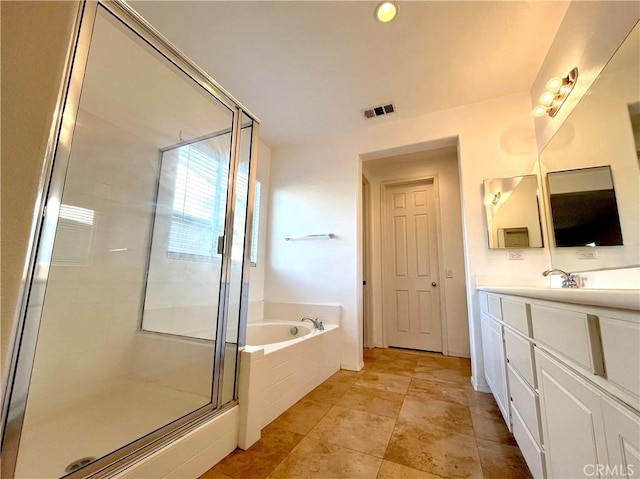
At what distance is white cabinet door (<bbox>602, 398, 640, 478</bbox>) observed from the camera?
0.46m

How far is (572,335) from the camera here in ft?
2.24

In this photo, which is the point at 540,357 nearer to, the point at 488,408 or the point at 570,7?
the point at 488,408

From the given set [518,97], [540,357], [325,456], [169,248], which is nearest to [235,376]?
[325,456]

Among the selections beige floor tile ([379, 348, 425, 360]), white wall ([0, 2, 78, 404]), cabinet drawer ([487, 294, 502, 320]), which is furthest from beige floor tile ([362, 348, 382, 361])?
white wall ([0, 2, 78, 404])

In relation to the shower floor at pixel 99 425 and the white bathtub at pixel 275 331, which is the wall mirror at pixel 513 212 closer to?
the white bathtub at pixel 275 331

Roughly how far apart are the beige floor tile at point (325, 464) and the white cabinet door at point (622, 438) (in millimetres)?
963

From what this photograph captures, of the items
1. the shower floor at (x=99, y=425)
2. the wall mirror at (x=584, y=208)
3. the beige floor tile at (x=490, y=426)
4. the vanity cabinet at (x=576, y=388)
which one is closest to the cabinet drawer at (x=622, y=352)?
the vanity cabinet at (x=576, y=388)

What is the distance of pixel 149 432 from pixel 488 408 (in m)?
2.06

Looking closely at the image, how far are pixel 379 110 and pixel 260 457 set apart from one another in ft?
9.33

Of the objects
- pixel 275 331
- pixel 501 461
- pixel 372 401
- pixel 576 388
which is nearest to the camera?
pixel 576 388

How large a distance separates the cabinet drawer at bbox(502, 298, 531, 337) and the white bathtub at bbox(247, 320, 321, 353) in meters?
1.61

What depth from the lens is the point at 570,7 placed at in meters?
1.56

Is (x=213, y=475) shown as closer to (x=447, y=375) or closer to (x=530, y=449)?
(x=530, y=449)

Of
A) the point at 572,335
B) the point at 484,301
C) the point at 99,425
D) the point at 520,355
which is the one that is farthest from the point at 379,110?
the point at 99,425
